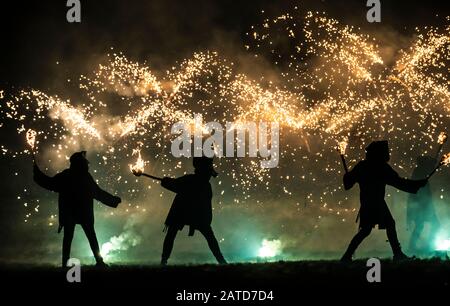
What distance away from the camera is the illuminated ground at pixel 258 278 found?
6477 millimetres

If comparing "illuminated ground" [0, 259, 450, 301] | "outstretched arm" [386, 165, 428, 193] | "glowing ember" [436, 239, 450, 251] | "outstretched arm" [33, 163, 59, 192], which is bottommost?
"illuminated ground" [0, 259, 450, 301]

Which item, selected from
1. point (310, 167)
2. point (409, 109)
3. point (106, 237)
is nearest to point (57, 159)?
point (106, 237)

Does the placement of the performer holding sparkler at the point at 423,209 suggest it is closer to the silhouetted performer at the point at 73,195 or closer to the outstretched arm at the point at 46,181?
→ the silhouetted performer at the point at 73,195

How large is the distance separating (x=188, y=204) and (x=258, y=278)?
396cm

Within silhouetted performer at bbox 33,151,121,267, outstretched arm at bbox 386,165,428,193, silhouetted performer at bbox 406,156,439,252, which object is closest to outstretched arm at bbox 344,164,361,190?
outstretched arm at bbox 386,165,428,193

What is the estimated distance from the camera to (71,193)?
10.6 meters

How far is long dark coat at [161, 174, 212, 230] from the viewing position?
10789 mm

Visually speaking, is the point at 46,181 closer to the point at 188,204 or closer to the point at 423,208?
the point at 188,204

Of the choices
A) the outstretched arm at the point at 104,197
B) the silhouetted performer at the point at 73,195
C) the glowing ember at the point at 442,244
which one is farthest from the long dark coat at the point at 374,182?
the glowing ember at the point at 442,244

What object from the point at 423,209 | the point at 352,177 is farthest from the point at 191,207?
the point at 423,209

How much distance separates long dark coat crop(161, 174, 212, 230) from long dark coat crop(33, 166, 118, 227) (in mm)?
1376

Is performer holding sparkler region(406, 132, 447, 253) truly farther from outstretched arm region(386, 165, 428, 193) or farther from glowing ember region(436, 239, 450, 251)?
outstretched arm region(386, 165, 428, 193)

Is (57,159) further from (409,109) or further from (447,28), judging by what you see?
(447,28)

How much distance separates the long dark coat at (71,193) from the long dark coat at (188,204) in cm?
138
